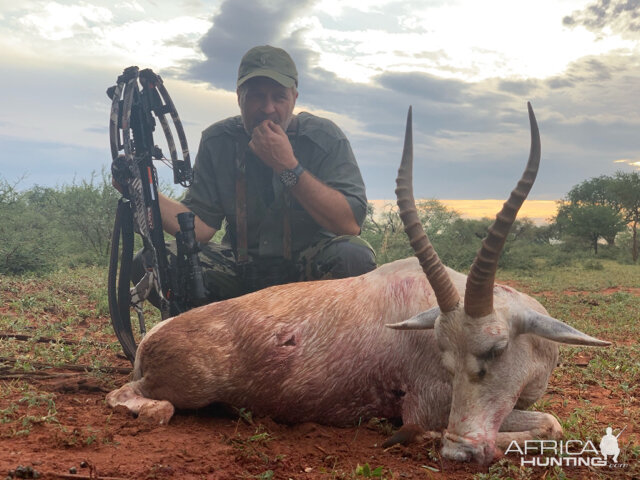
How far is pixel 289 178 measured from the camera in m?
4.96

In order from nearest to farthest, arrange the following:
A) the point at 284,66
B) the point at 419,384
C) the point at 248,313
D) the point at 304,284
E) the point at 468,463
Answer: the point at 468,463, the point at 419,384, the point at 248,313, the point at 304,284, the point at 284,66

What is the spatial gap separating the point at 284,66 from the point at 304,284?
2.61m

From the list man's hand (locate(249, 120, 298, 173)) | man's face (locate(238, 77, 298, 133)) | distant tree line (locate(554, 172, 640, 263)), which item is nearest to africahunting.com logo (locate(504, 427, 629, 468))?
man's hand (locate(249, 120, 298, 173))

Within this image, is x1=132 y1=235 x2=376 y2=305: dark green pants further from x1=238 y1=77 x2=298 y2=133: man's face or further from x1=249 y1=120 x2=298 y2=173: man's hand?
x1=238 y1=77 x2=298 y2=133: man's face

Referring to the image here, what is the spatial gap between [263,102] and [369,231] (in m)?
10.9

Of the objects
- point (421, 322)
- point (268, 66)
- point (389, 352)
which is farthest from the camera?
point (268, 66)

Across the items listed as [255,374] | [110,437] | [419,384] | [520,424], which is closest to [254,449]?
[255,374]

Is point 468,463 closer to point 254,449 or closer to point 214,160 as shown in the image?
point 254,449

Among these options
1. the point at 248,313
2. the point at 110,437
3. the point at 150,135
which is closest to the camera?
the point at 110,437

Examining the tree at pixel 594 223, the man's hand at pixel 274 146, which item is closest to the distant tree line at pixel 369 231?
the tree at pixel 594 223

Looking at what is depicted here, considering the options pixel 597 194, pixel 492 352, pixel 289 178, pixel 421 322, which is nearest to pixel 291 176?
pixel 289 178

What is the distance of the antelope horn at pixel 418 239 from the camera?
2.85 metres

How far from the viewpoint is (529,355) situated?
117 inches

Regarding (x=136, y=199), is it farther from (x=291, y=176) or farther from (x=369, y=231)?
(x=369, y=231)
